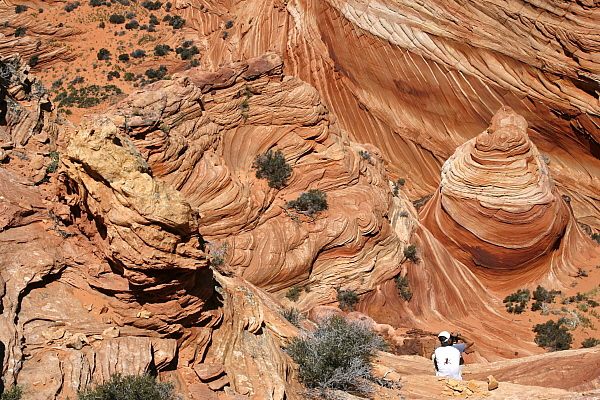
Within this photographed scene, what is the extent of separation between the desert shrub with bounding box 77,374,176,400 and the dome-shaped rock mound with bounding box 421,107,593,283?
51.7 feet

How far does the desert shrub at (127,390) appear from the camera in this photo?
570cm

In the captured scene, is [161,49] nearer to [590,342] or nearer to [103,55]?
[103,55]

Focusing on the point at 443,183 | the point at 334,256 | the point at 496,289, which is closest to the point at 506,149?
the point at 443,183

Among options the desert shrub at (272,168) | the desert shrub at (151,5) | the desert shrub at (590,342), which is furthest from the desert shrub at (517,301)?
the desert shrub at (151,5)

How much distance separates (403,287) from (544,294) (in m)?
6.12

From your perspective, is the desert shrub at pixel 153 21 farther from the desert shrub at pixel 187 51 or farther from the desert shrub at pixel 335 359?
the desert shrub at pixel 335 359

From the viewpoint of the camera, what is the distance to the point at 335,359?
7992 mm

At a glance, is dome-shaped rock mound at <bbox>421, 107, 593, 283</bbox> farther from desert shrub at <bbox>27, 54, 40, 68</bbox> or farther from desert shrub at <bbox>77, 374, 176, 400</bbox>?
desert shrub at <bbox>27, 54, 40, 68</bbox>

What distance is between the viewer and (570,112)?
23062mm

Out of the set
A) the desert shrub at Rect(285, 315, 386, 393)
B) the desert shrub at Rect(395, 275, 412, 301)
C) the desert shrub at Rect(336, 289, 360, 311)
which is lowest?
the desert shrub at Rect(395, 275, 412, 301)

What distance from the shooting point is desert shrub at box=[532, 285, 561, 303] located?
18.6 m

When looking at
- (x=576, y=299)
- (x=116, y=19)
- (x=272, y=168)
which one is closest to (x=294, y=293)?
(x=272, y=168)

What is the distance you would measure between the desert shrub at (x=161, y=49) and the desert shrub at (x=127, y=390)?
28244 mm

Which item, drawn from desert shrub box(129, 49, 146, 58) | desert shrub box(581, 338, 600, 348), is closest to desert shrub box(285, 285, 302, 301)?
desert shrub box(581, 338, 600, 348)
